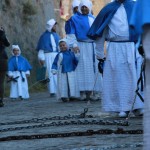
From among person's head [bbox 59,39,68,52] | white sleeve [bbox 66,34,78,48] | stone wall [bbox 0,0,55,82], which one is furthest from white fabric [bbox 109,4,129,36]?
stone wall [bbox 0,0,55,82]

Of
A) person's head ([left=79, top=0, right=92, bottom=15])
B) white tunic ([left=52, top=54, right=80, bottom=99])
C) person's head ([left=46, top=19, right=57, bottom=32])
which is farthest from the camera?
person's head ([left=46, top=19, right=57, bottom=32])

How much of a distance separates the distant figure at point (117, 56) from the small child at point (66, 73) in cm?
Answer: 573

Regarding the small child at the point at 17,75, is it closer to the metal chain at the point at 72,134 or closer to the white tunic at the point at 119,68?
the white tunic at the point at 119,68

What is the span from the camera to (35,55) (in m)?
27.6

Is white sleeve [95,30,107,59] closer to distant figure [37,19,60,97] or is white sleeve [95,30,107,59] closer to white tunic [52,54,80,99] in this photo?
white tunic [52,54,80,99]

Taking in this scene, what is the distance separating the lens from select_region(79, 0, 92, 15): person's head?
14.7 metres

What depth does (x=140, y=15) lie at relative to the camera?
4.46 metres

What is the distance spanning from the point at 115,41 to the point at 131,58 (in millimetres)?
310

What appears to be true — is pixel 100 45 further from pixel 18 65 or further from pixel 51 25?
pixel 51 25

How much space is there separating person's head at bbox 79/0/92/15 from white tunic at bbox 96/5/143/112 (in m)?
5.00

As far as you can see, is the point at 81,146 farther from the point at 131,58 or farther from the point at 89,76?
the point at 89,76

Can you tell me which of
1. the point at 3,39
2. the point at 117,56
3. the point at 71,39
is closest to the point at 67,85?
the point at 71,39

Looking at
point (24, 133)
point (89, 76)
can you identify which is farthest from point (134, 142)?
point (89, 76)

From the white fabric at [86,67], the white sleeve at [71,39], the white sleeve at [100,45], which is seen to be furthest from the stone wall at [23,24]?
the white sleeve at [100,45]
